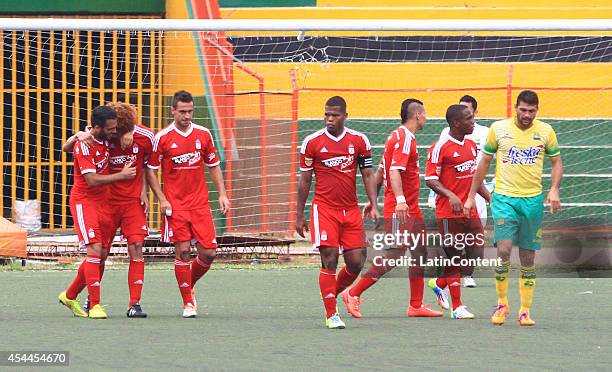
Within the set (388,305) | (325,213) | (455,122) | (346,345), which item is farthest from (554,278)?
(346,345)

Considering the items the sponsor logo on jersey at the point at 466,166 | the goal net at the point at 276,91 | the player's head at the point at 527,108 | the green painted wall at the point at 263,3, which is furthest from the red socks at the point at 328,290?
the green painted wall at the point at 263,3

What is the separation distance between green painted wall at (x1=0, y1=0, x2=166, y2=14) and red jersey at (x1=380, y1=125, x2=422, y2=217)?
32.9 feet

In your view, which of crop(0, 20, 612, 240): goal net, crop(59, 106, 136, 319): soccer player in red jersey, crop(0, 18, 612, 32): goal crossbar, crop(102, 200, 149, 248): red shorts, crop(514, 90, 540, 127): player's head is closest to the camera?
crop(514, 90, 540, 127): player's head

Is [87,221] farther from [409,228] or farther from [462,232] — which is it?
[462,232]

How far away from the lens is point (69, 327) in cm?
1080

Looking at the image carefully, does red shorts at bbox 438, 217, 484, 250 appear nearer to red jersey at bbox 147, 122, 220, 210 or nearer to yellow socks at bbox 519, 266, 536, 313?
yellow socks at bbox 519, 266, 536, 313

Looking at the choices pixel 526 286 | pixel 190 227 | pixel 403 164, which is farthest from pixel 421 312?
pixel 190 227

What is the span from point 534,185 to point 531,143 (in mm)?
342

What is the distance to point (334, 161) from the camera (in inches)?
442

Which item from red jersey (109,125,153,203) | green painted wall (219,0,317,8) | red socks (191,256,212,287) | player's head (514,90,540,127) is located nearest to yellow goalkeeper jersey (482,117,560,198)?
player's head (514,90,540,127)

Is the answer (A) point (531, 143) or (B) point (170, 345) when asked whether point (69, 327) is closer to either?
(B) point (170, 345)

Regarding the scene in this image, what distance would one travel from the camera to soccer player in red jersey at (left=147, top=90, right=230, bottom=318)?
1195cm

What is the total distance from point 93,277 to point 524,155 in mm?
3743

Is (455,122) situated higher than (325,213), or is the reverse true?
(455,122)
